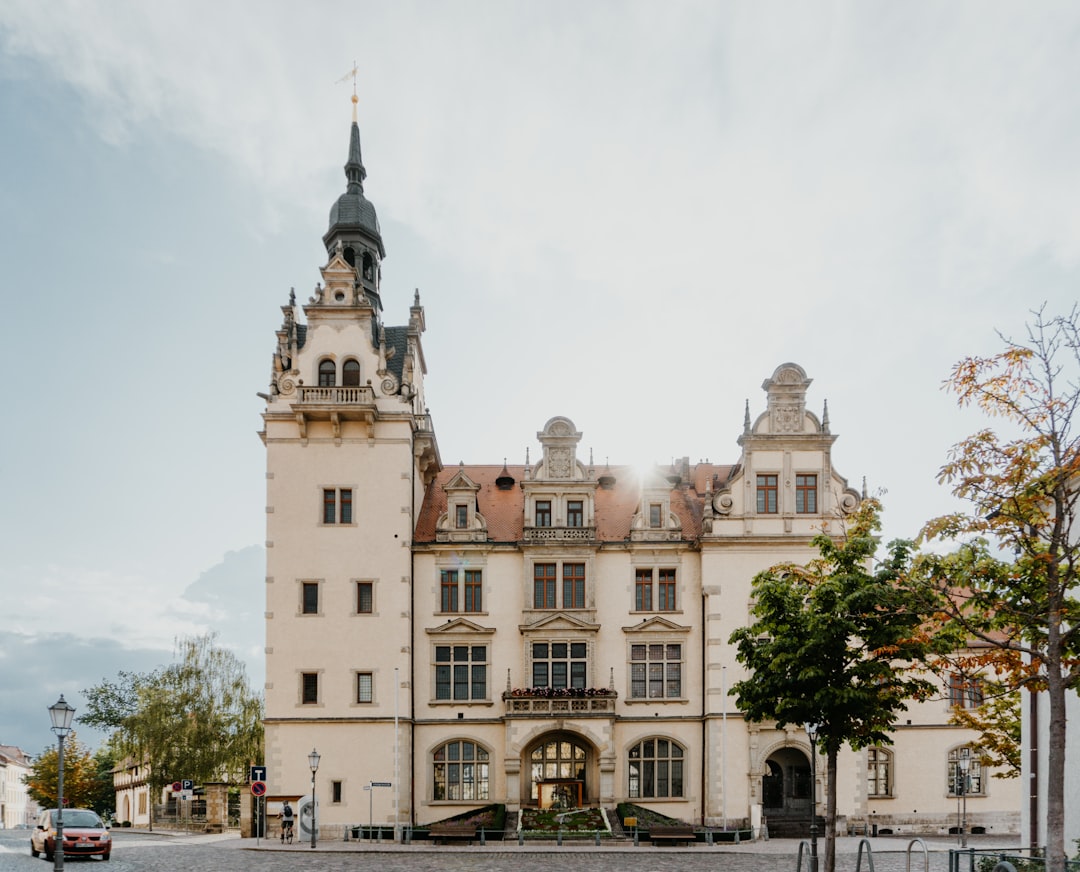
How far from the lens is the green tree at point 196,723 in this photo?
58.6 m

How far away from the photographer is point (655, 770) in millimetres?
42125

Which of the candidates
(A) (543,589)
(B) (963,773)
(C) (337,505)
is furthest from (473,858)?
(B) (963,773)

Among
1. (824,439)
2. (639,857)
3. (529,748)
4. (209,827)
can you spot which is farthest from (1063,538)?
(209,827)

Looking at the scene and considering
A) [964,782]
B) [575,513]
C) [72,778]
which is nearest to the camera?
[964,782]

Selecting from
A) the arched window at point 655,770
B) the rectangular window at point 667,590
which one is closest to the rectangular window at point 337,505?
the rectangular window at point 667,590

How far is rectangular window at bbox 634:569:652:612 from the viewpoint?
43.3 meters

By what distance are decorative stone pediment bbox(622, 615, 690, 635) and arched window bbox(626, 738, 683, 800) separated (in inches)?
169

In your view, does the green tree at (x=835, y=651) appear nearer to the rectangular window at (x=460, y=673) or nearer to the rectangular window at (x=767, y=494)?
the rectangular window at (x=767, y=494)

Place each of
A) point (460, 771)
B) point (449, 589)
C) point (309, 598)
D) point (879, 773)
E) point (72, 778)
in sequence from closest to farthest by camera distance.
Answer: point (460, 771), point (309, 598), point (449, 589), point (879, 773), point (72, 778)

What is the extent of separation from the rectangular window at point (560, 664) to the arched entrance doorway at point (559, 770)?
207 centimetres

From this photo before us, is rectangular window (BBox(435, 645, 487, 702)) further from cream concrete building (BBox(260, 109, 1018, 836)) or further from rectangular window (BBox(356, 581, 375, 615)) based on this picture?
rectangular window (BBox(356, 581, 375, 615))

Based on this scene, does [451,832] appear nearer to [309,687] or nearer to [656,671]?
[309,687]

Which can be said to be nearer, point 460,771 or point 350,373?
point 460,771

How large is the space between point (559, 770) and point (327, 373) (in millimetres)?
18600
